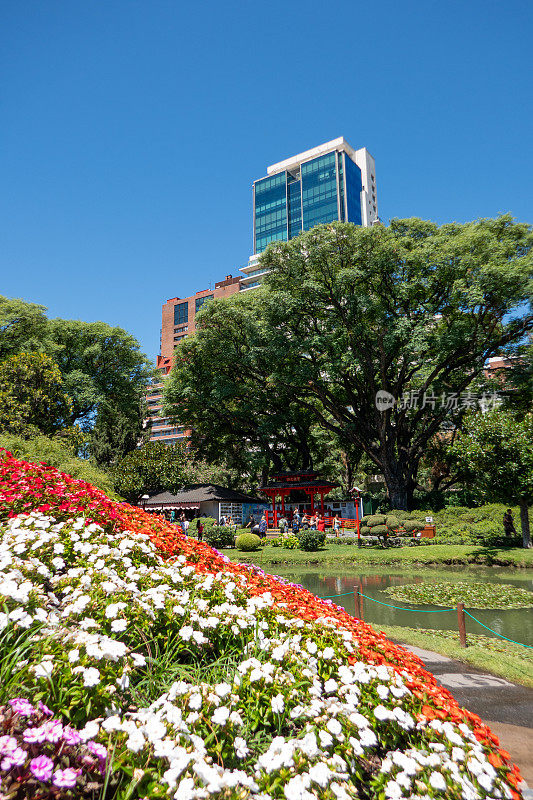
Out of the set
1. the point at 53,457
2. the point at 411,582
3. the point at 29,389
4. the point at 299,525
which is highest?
the point at 29,389

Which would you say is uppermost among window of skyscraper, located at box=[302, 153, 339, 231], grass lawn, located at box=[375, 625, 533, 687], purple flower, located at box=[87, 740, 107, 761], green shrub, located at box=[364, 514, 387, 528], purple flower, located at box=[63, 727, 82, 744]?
window of skyscraper, located at box=[302, 153, 339, 231]

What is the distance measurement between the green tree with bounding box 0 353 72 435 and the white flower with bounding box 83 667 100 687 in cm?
2563

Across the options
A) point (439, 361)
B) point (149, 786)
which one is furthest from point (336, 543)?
point (149, 786)

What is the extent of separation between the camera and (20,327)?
3616 centimetres

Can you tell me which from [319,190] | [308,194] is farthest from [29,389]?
[308,194]

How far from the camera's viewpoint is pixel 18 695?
2.46 meters

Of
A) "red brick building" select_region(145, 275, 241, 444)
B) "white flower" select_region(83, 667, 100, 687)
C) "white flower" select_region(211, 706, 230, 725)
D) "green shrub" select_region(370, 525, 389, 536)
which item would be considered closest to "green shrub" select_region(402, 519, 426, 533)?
"green shrub" select_region(370, 525, 389, 536)

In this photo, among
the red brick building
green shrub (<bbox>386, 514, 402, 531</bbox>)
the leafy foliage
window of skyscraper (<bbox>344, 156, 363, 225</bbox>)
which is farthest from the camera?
window of skyscraper (<bbox>344, 156, 363, 225</bbox>)

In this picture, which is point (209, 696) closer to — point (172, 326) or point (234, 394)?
point (234, 394)

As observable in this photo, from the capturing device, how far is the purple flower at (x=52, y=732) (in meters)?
2.04

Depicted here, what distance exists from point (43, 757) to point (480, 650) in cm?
769

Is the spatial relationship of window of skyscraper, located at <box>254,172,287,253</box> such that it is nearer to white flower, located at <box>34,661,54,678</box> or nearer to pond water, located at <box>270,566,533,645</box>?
pond water, located at <box>270,566,533,645</box>

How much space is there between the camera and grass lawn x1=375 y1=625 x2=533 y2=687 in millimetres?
6730

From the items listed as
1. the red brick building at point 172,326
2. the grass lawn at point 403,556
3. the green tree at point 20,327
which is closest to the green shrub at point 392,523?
the grass lawn at point 403,556
